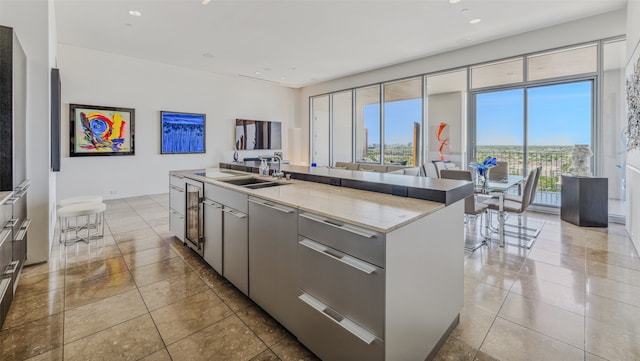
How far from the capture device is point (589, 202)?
4.39 meters

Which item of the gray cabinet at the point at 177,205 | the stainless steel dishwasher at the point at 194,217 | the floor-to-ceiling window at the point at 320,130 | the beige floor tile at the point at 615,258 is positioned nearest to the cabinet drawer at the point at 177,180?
the gray cabinet at the point at 177,205

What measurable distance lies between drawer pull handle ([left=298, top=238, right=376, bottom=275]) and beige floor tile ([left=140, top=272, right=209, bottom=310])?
4.57 ft

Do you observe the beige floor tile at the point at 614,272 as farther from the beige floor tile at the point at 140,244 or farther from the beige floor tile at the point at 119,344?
the beige floor tile at the point at 140,244

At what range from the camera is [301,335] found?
174cm

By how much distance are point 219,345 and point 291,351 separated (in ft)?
1.49

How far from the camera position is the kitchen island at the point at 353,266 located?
1.33 m

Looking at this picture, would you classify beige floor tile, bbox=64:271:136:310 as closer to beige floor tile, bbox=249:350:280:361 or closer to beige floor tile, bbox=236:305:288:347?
beige floor tile, bbox=236:305:288:347

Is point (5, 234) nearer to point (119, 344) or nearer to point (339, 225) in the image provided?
point (119, 344)

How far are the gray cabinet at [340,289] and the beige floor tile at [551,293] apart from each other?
72.2 inches

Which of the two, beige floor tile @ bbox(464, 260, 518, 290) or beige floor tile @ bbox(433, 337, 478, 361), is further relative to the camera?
beige floor tile @ bbox(464, 260, 518, 290)

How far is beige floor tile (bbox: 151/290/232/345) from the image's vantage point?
1955 mm

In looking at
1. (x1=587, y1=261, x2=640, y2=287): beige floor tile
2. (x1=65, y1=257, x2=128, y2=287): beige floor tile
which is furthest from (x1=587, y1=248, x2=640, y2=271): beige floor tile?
(x1=65, y1=257, x2=128, y2=287): beige floor tile

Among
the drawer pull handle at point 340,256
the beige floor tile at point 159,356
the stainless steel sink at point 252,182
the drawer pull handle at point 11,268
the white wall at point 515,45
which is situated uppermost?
the white wall at point 515,45

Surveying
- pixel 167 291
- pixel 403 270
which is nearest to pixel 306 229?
pixel 403 270
